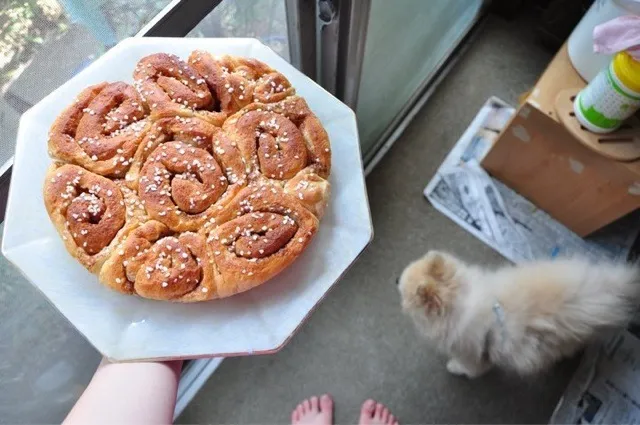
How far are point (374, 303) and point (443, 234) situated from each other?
11.1 inches

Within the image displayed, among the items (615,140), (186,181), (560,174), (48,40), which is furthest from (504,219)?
(48,40)

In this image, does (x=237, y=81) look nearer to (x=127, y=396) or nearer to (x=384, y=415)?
(x=127, y=396)

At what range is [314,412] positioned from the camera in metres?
1.24

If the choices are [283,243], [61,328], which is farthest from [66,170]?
[61,328]

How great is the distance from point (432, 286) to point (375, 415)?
0.43 meters

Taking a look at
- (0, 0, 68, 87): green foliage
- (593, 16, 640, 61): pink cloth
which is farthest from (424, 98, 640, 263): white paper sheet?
(0, 0, 68, 87): green foliage

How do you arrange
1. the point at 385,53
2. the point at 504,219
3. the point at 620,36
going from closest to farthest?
the point at 620,36, the point at 385,53, the point at 504,219

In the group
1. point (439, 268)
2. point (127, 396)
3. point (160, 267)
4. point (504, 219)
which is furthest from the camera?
point (504, 219)

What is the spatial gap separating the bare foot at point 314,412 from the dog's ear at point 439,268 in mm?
466

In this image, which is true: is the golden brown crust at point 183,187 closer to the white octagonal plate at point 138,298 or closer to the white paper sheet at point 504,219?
the white octagonal plate at point 138,298

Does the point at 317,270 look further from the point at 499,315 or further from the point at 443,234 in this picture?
the point at 443,234

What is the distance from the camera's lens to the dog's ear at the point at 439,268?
103cm

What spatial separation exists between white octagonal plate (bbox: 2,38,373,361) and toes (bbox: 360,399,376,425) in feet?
2.36

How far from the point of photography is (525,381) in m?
1.31
